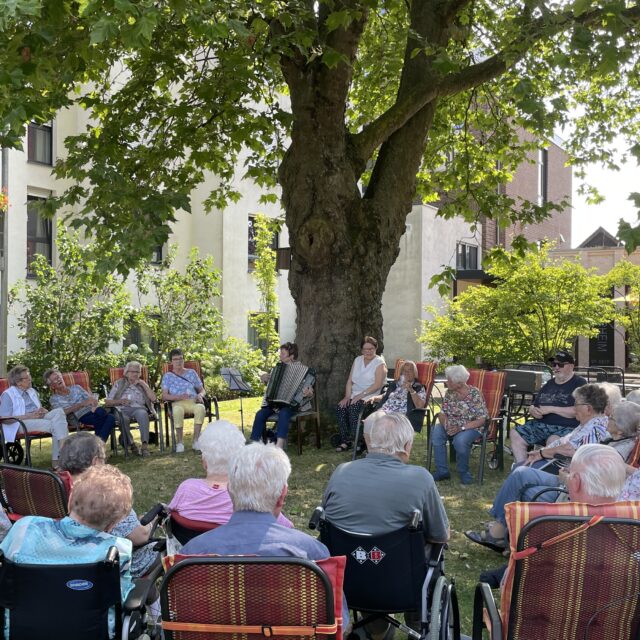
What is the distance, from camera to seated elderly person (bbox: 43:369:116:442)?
989 centimetres

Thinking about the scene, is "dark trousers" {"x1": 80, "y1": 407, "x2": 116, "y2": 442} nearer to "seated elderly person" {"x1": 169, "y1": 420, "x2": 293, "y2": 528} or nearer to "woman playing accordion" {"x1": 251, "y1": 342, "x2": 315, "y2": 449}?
"woman playing accordion" {"x1": 251, "y1": 342, "x2": 315, "y2": 449}

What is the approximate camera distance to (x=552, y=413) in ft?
27.0

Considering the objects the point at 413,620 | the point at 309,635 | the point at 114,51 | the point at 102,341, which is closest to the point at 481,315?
the point at 102,341

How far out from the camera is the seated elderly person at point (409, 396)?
955 centimetres

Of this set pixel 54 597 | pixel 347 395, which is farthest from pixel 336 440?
pixel 54 597

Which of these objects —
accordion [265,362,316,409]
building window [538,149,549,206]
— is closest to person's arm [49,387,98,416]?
accordion [265,362,316,409]

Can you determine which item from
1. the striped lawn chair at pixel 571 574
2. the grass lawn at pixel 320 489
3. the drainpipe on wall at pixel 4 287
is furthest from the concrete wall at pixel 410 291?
the striped lawn chair at pixel 571 574

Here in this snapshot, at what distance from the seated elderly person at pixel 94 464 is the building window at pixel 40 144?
17.2 m

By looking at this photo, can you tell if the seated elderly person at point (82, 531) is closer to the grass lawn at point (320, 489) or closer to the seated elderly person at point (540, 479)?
the grass lawn at point (320, 489)

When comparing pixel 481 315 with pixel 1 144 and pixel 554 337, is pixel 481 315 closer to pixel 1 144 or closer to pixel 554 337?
pixel 554 337

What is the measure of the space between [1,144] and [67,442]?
14.9 ft

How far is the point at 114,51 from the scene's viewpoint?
11.0m

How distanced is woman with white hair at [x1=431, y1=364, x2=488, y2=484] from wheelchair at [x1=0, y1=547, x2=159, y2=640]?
19.8 feet

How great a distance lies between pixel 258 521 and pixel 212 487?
1.10 metres
